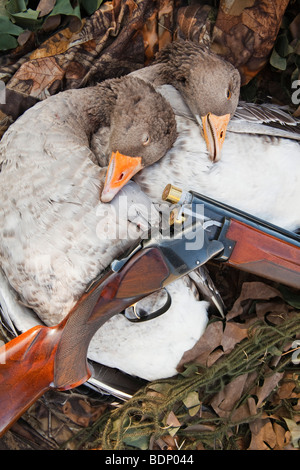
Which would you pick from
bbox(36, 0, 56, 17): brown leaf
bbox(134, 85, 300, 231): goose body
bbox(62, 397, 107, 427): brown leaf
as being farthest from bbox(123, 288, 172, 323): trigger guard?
bbox(36, 0, 56, 17): brown leaf

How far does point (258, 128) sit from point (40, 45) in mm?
894

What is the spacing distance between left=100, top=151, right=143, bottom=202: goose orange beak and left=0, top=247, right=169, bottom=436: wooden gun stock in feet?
0.76

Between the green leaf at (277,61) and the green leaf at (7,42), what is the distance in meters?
1.04

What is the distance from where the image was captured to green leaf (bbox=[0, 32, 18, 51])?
5.26ft

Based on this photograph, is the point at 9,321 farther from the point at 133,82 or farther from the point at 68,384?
the point at 133,82

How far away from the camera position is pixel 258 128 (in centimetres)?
166

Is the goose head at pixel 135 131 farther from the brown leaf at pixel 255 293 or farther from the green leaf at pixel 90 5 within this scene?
the brown leaf at pixel 255 293

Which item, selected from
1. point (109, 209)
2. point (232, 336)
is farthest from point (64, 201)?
point (232, 336)

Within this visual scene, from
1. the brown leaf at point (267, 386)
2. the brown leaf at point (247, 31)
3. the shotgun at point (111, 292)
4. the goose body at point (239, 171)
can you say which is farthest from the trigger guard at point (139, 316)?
the brown leaf at point (247, 31)

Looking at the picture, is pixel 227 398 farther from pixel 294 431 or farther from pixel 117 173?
pixel 117 173

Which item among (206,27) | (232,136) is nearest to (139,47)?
(206,27)

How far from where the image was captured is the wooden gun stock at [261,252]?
1383 mm

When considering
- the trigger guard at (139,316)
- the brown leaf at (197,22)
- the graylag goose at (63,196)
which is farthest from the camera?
the brown leaf at (197,22)

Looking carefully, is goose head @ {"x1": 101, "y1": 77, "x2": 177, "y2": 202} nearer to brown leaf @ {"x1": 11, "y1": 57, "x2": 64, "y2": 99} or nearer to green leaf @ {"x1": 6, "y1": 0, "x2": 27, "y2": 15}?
brown leaf @ {"x1": 11, "y1": 57, "x2": 64, "y2": 99}
